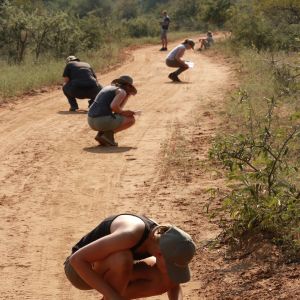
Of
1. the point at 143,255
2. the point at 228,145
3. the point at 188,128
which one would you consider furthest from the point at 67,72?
the point at 143,255

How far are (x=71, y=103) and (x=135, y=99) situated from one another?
1.87 m

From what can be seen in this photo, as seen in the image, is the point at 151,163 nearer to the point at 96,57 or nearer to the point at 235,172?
the point at 235,172

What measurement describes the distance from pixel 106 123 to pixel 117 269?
5.73m

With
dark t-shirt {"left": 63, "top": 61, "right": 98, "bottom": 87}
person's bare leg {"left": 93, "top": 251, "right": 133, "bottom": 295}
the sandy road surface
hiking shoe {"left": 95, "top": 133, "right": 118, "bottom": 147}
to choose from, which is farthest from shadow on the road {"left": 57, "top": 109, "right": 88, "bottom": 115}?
person's bare leg {"left": 93, "top": 251, "right": 133, "bottom": 295}

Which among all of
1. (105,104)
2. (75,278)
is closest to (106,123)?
Result: (105,104)

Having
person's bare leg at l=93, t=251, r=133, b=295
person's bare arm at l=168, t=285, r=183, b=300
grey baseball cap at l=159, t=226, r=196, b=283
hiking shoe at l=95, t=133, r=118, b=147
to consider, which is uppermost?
grey baseball cap at l=159, t=226, r=196, b=283

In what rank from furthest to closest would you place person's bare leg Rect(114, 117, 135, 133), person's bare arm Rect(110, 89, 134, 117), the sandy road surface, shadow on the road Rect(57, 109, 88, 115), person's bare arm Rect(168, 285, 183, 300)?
shadow on the road Rect(57, 109, 88, 115) → person's bare leg Rect(114, 117, 135, 133) → person's bare arm Rect(110, 89, 134, 117) → the sandy road surface → person's bare arm Rect(168, 285, 183, 300)

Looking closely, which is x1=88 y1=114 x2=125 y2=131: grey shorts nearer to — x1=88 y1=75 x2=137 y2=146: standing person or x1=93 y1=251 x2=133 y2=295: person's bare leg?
x1=88 y1=75 x2=137 y2=146: standing person

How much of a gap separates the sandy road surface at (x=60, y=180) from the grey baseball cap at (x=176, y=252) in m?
1.04

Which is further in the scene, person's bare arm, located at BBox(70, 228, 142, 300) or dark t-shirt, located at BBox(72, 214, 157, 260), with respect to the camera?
dark t-shirt, located at BBox(72, 214, 157, 260)

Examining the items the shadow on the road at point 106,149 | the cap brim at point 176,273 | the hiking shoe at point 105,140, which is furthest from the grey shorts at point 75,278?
the hiking shoe at point 105,140

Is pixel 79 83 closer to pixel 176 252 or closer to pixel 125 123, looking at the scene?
pixel 125 123

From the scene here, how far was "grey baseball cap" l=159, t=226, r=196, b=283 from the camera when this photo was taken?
171 inches

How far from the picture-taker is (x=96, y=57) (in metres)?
22.9
